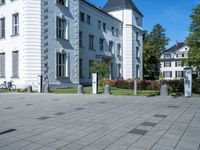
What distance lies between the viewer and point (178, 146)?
495cm

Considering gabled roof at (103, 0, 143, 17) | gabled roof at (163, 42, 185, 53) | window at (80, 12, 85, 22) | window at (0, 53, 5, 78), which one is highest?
gabled roof at (103, 0, 143, 17)

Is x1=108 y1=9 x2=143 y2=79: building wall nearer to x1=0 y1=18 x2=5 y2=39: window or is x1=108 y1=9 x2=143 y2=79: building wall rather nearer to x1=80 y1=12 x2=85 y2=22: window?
x1=80 y1=12 x2=85 y2=22: window

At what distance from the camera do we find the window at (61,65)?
982 inches

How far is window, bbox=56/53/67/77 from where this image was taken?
982 inches

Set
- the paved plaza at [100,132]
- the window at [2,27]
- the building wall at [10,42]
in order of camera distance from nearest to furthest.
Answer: the paved plaza at [100,132] → the building wall at [10,42] → the window at [2,27]

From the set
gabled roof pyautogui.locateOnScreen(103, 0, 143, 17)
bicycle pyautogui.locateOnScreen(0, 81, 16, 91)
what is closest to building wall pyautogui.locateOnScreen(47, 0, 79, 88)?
bicycle pyautogui.locateOnScreen(0, 81, 16, 91)

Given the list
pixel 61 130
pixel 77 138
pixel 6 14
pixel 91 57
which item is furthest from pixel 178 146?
pixel 91 57

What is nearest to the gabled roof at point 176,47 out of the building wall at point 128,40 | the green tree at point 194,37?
the building wall at point 128,40

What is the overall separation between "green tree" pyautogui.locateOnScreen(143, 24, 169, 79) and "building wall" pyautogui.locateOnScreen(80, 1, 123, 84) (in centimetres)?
1276

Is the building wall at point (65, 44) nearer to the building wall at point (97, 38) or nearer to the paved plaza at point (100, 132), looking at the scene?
the building wall at point (97, 38)

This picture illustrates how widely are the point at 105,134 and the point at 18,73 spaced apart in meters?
19.6

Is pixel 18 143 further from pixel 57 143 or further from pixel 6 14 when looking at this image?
pixel 6 14

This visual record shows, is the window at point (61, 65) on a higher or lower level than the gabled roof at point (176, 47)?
lower

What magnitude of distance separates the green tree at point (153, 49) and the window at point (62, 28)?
28419 millimetres
